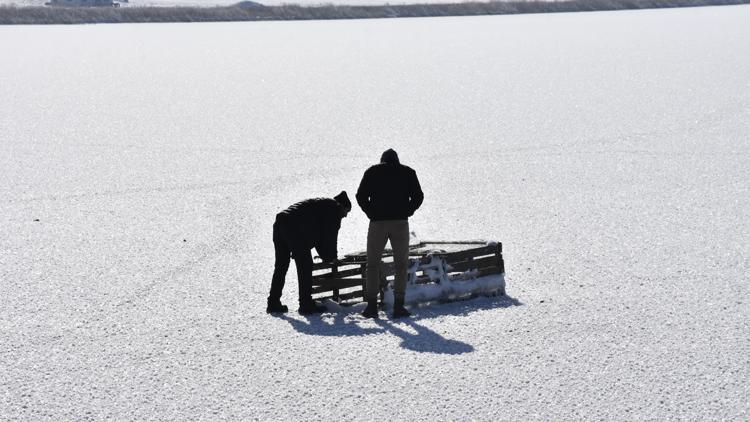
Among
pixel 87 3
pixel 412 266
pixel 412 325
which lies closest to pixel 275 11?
pixel 87 3

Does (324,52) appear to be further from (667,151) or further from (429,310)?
(429,310)

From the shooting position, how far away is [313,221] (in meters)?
9.17

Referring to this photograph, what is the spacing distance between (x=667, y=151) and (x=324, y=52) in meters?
23.3

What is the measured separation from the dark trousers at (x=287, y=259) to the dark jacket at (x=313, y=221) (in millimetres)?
19

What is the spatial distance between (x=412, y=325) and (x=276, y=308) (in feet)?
4.26

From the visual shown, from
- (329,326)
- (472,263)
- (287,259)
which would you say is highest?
(287,259)

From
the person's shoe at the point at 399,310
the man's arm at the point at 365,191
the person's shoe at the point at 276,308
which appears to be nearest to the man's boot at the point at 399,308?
the person's shoe at the point at 399,310

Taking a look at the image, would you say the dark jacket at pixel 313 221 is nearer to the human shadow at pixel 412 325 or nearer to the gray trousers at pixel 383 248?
the gray trousers at pixel 383 248

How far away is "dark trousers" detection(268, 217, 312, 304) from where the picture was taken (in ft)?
30.0

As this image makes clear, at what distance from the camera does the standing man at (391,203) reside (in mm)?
8961

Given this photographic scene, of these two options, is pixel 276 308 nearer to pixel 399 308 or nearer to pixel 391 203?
pixel 399 308

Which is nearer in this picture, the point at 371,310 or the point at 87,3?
the point at 371,310

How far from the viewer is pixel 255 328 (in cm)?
905

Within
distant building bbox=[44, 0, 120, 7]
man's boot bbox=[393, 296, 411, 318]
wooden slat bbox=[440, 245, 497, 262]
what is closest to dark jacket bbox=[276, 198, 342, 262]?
man's boot bbox=[393, 296, 411, 318]
